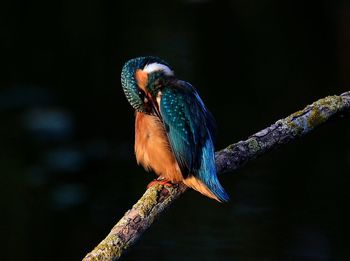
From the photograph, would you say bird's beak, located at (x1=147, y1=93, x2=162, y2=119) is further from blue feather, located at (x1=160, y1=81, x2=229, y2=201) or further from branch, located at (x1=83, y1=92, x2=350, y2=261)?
branch, located at (x1=83, y1=92, x2=350, y2=261)

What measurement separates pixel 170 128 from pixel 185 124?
2.1 inches

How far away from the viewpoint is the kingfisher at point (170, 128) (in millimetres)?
3061

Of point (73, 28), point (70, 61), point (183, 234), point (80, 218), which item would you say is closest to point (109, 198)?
point (80, 218)

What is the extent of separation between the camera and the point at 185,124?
3137mm

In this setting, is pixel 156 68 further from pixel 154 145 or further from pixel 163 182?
pixel 163 182

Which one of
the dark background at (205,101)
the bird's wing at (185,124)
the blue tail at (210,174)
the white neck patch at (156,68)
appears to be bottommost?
the dark background at (205,101)

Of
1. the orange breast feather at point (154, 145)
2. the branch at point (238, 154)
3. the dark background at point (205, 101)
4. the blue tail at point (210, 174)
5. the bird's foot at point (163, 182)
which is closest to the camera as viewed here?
the branch at point (238, 154)

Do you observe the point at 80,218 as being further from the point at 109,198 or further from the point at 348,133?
the point at 348,133

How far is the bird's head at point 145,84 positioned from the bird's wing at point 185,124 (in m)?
0.05

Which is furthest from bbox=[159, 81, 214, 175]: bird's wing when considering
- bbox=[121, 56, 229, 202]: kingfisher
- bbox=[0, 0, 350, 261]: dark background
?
bbox=[0, 0, 350, 261]: dark background

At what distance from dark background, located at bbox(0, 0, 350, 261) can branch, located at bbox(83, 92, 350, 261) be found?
156 cm

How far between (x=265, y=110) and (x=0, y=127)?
1852mm

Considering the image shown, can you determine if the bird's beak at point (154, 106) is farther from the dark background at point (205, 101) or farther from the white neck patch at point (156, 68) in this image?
the dark background at point (205, 101)

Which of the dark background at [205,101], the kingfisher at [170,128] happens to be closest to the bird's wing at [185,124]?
the kingfisher at [170,128]
